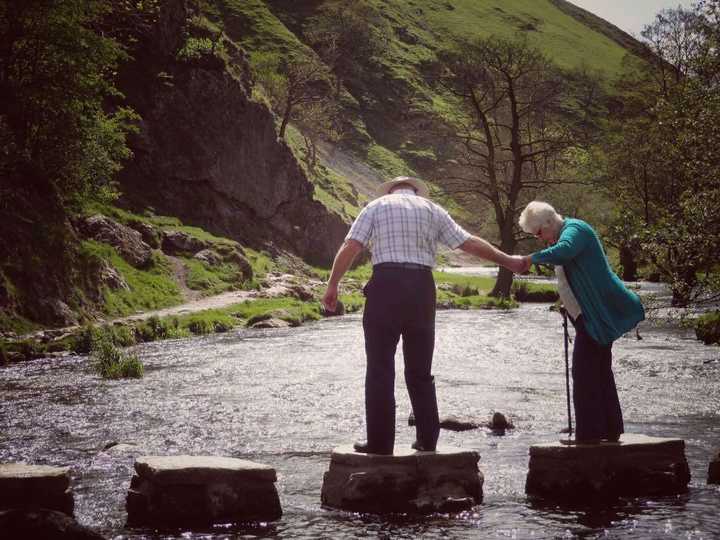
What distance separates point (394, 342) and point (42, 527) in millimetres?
3695

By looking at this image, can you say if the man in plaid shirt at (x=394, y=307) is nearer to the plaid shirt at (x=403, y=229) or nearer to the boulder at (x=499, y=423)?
the plaid shirt at (x=403, y=229)

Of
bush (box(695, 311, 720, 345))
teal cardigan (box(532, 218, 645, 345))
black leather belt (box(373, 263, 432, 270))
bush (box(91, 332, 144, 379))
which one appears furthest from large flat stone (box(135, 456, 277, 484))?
bush (box(695, 311, 720, 345))

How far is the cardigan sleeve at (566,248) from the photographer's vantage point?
9.27m

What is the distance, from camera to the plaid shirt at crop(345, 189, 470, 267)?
9008 millimetres

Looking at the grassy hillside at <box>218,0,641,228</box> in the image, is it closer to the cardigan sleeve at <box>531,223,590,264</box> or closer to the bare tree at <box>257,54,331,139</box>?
the bare tree at <box>257,54,331,139</box>

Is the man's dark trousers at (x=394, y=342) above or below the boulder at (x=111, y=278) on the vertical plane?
above

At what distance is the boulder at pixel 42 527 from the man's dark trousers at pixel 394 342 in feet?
9.90

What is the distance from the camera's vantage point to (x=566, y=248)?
9312 mm

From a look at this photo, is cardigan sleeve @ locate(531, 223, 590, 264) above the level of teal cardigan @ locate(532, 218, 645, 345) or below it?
above

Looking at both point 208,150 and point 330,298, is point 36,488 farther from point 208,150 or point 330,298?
point 208,150

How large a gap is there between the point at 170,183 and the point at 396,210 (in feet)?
162

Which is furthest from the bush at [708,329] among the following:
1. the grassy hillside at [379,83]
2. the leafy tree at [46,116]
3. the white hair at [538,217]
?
the grassy hillside at [379,83]

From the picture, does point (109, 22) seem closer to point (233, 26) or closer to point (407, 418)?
point (407, 418)

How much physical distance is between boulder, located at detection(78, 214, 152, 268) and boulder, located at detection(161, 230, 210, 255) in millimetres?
3955
